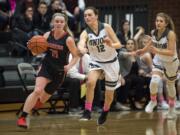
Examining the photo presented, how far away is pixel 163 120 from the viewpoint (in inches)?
432

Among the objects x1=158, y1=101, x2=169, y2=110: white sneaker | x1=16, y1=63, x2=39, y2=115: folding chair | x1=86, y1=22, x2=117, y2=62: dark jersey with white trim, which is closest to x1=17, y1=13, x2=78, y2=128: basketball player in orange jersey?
x1=86, y1=22, x2=117, y2=62: dark jersey with white trim

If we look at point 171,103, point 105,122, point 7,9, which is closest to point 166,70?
point 171,103

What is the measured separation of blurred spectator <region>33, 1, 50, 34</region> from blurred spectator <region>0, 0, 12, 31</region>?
70 centimetres

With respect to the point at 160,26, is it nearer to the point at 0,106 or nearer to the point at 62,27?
the point at 62,27

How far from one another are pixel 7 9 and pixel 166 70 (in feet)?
18.3

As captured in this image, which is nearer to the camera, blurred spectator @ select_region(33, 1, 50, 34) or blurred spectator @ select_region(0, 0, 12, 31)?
blurred spectator @ select_region(0, 0, 12, 31)

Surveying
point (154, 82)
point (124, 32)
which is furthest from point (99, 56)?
point (124, 32)

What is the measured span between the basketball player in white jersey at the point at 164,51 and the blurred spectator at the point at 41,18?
14.1ft

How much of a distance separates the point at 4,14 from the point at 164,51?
208 inches

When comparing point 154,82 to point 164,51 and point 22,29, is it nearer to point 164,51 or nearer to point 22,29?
point 164,51

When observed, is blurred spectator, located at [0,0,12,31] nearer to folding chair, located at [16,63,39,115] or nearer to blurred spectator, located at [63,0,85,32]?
blurred spectator, located at [63,0,85,32]

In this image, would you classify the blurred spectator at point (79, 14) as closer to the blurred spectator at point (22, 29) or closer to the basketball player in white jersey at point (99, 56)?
the blurred spectator at point (22, 29)

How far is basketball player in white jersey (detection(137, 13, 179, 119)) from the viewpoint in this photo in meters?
10.8

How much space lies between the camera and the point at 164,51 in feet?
35.3
